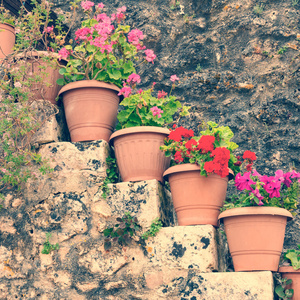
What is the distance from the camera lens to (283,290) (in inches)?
115

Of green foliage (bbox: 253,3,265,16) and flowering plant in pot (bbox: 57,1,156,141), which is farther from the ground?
green foliage (bbox: 253,3,265,16)

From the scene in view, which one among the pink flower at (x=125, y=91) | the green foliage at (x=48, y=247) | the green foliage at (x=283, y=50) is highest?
the green foliage at (x=283, y=50)

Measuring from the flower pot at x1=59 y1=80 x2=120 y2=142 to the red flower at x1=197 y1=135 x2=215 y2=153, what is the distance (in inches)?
33.5

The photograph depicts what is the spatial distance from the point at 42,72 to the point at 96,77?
1.41 ft

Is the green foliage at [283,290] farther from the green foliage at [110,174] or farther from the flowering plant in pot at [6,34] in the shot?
the flowering plant in pot at [6,34]

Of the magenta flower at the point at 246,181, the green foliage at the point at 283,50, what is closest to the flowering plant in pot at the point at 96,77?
the magenta flower at the point at 246,181

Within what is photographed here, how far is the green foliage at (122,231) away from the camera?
306cm

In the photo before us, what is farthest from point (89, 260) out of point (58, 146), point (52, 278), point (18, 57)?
point (18, 57)

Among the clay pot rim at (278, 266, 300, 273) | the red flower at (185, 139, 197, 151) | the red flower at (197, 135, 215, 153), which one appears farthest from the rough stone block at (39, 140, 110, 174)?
the clay pot rim at (278, 266, 300, 273)

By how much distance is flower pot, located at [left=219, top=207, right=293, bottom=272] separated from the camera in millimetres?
2879

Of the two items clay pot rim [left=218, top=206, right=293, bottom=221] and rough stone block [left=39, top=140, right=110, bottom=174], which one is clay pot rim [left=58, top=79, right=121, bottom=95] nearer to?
rough stone block [left=39, top=140, right=110, bottom=174]

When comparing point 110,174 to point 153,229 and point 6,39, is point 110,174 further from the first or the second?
point 6,39

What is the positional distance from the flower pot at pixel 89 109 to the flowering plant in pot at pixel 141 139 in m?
0.14

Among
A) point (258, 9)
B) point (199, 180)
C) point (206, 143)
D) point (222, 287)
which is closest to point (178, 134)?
point (206, 143)
